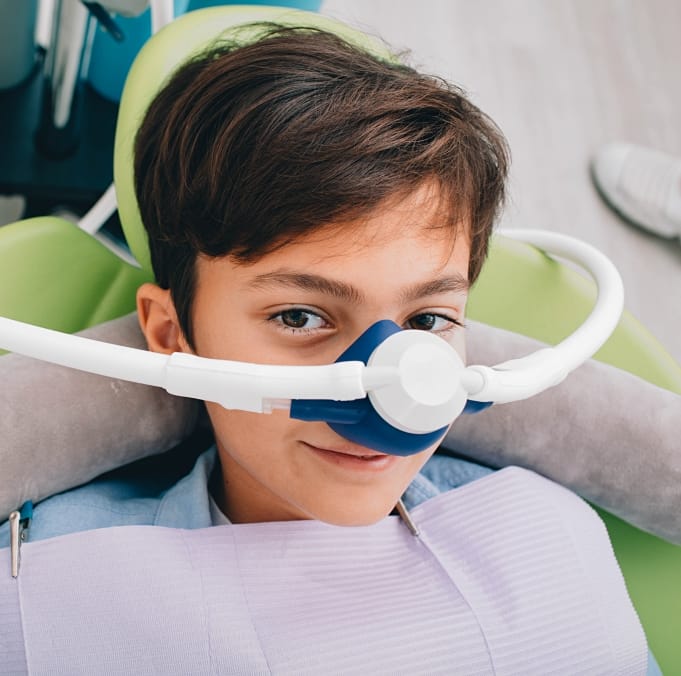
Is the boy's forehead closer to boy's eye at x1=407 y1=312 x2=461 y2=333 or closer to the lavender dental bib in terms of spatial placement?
boy's eye at x1=407 y1=312 x2=461 y2=333

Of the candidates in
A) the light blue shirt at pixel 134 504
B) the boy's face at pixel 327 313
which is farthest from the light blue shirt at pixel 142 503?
the boy's face at pixel 327 313

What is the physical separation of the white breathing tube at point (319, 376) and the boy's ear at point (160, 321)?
202 mm

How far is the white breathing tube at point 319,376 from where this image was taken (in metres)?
0.56

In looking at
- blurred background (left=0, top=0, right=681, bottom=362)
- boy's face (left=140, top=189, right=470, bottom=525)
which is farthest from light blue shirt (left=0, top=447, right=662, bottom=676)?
blurred background (left=0, top=0, right=681, bottom=362)

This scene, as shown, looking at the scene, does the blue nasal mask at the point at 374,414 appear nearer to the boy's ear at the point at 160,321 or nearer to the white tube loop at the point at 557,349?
the white tube loop at the point at 557,349

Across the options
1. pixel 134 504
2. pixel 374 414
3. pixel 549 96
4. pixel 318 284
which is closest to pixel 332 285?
pixel 318 284

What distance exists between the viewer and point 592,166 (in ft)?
6.20

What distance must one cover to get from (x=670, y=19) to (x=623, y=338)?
1.52 m

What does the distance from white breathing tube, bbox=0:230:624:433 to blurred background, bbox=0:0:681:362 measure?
93 cm

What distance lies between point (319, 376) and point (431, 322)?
19 cm

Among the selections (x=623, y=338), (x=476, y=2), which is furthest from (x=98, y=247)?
(x=476, y=2)

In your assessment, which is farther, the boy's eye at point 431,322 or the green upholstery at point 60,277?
the green upholstery at point 60,277

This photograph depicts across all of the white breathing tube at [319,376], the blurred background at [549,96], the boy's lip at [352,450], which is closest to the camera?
the white breathing tube at [319,376]

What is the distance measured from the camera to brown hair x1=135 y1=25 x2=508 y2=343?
2.22 feet
